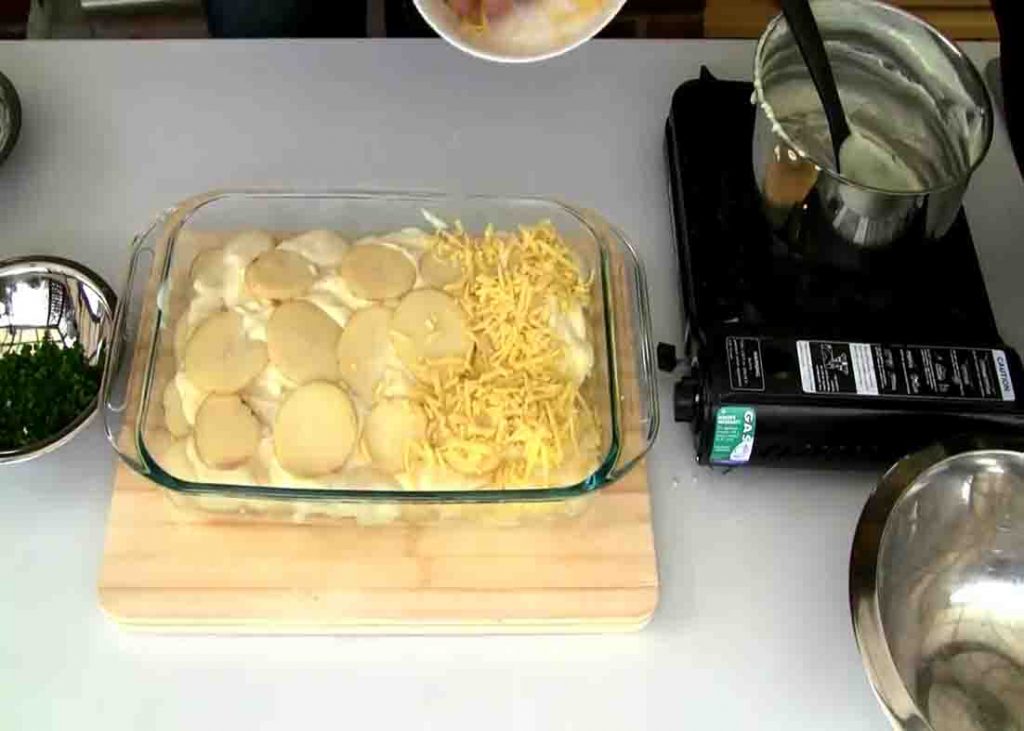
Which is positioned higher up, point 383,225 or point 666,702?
point 383,225

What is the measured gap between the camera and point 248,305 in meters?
0.82

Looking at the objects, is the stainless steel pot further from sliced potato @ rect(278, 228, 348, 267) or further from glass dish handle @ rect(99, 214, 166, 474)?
glass dish handle @ rect(99, 214, 166, 474)

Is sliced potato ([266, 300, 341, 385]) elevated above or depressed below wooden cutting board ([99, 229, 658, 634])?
above

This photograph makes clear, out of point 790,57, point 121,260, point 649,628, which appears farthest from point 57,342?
point 790,57

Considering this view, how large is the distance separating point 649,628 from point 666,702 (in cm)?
5

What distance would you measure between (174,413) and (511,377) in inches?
9.5

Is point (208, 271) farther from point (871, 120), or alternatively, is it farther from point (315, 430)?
point (871, 120)

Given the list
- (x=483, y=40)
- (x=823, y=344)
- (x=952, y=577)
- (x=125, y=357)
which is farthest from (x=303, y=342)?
(x=952, y=577)

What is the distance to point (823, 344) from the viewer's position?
80cm

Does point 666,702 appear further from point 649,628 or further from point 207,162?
point 207,162

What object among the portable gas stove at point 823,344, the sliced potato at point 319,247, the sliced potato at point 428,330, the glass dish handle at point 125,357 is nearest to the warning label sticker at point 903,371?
the portable gas stove at point 823,344

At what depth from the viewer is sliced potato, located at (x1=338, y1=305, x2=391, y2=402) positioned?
789 mm

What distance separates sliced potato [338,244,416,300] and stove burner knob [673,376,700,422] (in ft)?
0.70

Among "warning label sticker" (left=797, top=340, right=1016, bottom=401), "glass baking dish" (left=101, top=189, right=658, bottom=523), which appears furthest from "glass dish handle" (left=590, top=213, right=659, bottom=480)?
"warning label sticker" (left=797, top=340, right=1016, bottom=401)
